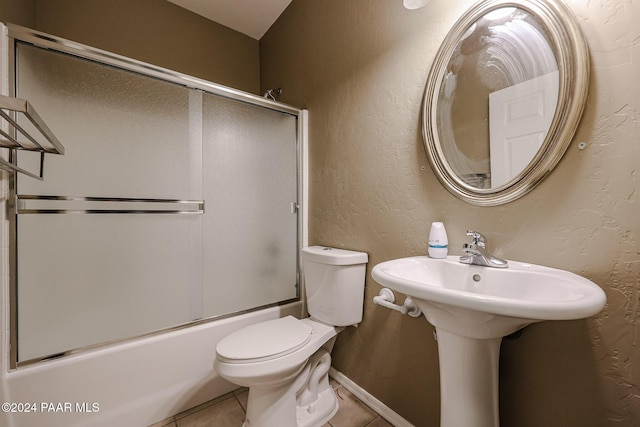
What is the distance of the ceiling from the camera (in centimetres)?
188

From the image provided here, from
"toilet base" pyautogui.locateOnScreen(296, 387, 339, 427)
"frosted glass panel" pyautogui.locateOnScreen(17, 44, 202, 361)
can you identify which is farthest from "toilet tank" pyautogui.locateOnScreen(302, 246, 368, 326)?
"frosted glass panel" pyautogui.locateOnScreen(17, 44, 202, 361)

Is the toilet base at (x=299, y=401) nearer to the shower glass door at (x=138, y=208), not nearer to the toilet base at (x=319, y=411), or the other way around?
the toilet base at (x=319, y=411)

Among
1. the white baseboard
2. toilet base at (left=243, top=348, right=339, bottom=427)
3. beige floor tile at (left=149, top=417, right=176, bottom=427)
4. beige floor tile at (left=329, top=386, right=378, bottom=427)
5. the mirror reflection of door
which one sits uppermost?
the mirror reflection of door

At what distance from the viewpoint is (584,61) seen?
0.74 m

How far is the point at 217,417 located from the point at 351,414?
2.18 feet

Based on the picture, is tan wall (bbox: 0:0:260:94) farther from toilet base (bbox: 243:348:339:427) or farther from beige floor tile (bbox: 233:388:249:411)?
beige floor tile (bbox: 233:388:249:411)

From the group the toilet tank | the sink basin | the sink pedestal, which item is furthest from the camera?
the toilet tank

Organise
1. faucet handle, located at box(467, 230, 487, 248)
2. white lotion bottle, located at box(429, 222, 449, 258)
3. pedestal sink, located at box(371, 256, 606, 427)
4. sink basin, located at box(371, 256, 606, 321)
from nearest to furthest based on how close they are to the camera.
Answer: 1. sink basin, located at box(371, 256, 606, 321)
2. pedestal sink, located at box(371, 256, 606, 427)
3. faucet handle, located at box(467, 230, 487, 248)
4. white lotion bottle, located at box(429, 222, 449, 258)

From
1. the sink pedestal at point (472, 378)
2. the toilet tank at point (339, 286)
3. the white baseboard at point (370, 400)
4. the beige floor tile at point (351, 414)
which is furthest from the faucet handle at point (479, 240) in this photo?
the beige floor tile at point (351, 414)

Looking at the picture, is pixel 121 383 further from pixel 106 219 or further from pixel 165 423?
pixel 106 219

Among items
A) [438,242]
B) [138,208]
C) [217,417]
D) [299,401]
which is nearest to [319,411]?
[299,401]

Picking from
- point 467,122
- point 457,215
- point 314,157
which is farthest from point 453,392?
point 314,157

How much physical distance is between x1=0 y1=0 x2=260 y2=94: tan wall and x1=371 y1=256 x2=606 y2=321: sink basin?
1.97m

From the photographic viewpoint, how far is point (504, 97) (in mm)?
898
